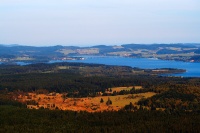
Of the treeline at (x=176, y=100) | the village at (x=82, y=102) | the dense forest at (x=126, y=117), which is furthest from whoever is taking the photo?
Result: the village at (x=82, y=102)

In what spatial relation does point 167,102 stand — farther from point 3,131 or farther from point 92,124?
point 3,131

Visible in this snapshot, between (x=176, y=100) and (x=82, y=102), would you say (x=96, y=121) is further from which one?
(x=82, y=102)

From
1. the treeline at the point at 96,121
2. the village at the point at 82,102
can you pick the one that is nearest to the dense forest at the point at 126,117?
the treeline at the point at 96,121

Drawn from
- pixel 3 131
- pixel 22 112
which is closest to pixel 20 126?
pixel 3 131

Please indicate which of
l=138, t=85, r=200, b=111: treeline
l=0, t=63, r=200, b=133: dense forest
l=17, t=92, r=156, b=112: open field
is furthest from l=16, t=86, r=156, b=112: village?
l=0, t=63, r=200, b=133: dense forest

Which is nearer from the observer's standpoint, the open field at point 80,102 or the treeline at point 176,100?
the treeline at point 176,100

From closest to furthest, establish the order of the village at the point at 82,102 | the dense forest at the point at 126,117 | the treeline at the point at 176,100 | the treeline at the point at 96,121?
the treeline at the point at 96,121
the dense forest at the point at 126,117
the treeline at the point at 176,100
the village at the point at 82,102

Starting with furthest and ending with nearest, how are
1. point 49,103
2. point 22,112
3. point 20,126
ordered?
point 49,103 < point 22,112 < point 20,126

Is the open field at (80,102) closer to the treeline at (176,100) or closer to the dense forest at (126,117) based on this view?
the dense forest at (126,117)

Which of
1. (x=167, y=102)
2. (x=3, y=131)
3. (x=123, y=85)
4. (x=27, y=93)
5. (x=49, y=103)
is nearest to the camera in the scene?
(x=3, y=131)
